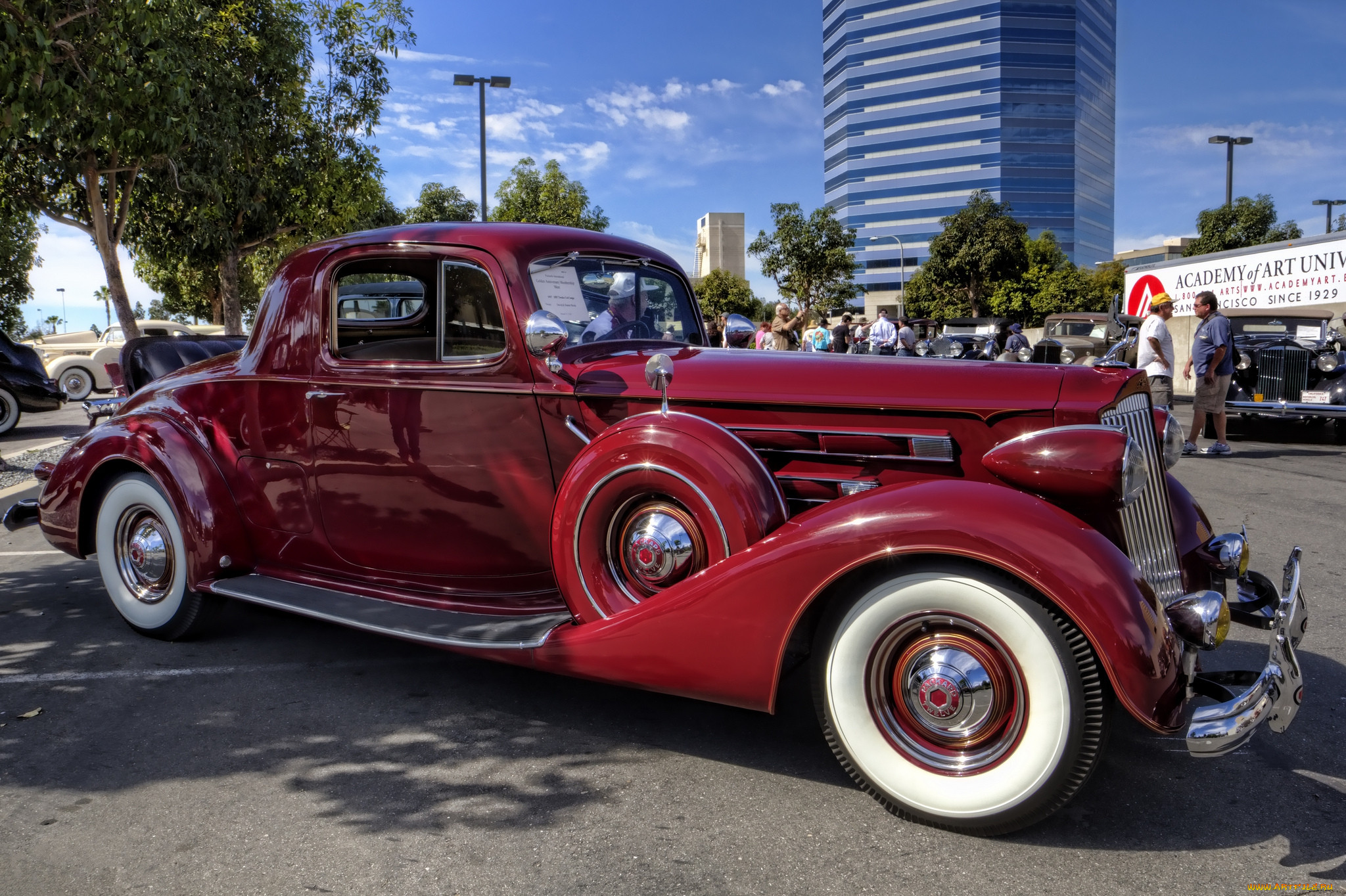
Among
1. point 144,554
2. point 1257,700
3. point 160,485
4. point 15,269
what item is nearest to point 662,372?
point 1257,700

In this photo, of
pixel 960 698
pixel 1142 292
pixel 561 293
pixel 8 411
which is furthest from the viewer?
pixel 1142 292

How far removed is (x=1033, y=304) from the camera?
5000cm

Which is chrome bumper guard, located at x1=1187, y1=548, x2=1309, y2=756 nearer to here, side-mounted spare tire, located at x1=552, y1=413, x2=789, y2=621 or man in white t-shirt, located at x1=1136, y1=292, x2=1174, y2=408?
side-mounted spare tire, located at x1=552, y1=413, x2=789, y2=621

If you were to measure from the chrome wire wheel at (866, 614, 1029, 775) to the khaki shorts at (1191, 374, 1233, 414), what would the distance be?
837 centimetres

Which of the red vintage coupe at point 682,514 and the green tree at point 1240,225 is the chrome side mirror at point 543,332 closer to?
the red vintage coupe at point 682,514

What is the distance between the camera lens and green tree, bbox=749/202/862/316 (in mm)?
44281

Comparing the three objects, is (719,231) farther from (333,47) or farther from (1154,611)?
(1154,611)

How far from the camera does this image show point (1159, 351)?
29.9 feet

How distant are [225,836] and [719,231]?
95.5m

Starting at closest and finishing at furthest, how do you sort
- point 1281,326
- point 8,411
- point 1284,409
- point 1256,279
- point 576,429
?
point 576,429
point 1284,409
point 1281,326
point 8,411
point 1256,279

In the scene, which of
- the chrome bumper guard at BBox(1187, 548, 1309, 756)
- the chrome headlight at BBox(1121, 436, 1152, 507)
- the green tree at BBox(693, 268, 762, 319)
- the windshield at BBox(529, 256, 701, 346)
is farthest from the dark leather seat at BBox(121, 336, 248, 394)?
the green tree at BBox(693, 268, 762, 319)

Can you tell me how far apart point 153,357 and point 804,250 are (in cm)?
4057

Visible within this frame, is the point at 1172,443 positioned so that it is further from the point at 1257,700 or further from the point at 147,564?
the point at 147,564

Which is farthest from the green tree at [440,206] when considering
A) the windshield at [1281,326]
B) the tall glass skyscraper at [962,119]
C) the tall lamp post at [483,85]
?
the tall glass skyscraper at [962,119]
